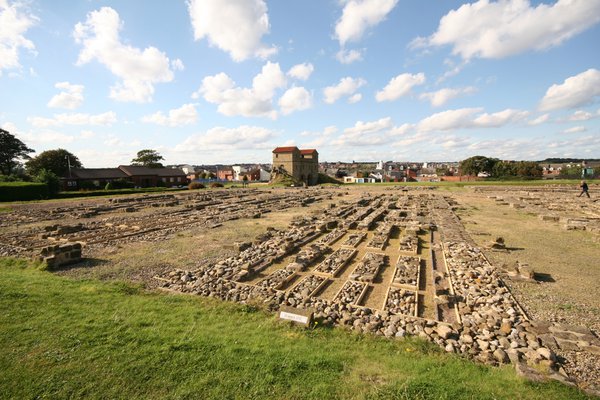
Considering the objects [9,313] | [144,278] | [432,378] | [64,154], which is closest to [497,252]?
[432,378]

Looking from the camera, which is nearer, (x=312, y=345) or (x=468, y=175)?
(x=312, y=345)

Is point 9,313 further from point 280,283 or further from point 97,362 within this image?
point 280,283

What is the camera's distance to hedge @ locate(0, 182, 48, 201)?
1345 inches

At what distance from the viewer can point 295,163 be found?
76625mm

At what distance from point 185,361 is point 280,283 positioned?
14.4ft

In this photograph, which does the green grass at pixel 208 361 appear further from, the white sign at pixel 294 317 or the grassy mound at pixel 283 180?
the grassy mound at pixel 283 180

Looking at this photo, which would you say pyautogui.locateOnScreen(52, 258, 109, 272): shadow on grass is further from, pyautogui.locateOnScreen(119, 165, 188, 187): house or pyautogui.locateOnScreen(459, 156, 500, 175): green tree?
pyautogui.locateOnScreen(459, 156, 500, 175): green tree

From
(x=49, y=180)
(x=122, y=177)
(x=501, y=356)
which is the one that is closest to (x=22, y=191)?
(x=49, y=180)

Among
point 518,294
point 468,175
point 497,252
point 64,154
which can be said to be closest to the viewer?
point 518,294

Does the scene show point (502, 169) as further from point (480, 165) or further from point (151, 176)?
point (151, 176)

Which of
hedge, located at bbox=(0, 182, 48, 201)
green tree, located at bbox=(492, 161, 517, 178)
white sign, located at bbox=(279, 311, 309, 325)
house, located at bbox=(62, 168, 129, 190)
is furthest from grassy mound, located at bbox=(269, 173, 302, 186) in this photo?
white sign, located at bbox=(279, 311, 309, 325)

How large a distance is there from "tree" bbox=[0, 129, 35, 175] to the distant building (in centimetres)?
5477

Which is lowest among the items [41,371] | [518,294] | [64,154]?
[518,294]

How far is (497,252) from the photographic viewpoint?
1278 centimetres
